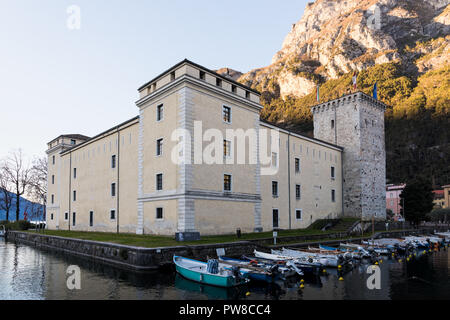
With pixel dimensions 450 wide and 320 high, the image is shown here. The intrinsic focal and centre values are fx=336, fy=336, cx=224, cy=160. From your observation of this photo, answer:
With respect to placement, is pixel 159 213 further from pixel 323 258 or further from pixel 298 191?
pixel 298 191

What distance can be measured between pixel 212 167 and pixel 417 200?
38.2 metres

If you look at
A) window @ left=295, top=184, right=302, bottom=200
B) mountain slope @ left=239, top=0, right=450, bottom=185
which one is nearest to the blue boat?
window @ left=295, top=184, right=302, bottom=200

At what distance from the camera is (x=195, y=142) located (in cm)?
2938

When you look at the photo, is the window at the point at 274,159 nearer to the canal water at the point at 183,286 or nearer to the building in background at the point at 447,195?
the canal water at the point at 183,286

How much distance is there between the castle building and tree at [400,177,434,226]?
369cm

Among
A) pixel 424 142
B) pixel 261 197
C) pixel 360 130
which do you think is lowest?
pixel 261 197

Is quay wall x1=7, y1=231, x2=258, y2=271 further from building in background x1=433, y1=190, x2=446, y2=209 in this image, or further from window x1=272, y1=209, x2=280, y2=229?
building in background x1=433, y1=190, x2=446, y2=209

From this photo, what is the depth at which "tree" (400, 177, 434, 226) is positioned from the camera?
171 ft

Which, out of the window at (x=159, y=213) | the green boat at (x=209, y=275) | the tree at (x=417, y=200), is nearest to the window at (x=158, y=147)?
the window at (x=159, y=213)

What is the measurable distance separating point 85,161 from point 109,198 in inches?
412

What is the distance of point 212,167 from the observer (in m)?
30.7

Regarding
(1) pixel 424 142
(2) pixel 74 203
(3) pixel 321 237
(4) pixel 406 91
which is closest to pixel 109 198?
(2) pixel 74 203

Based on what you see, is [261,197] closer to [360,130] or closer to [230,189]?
[230,189]

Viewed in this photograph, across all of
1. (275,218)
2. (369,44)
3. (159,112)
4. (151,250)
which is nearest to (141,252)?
(151,250)
